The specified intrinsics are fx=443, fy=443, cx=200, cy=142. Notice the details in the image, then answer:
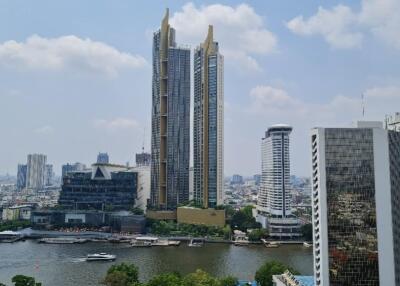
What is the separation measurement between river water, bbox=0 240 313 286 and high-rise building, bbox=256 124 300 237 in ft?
15.7

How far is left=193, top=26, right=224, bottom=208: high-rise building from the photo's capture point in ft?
187

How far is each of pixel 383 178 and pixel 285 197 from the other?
115 feet

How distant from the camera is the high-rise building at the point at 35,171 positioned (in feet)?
431

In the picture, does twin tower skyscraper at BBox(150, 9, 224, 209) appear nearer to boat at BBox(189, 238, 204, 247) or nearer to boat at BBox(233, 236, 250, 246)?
boat at BBox(189, 238, 204, 247)

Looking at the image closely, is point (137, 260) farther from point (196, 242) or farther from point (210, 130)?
point (210, 130)

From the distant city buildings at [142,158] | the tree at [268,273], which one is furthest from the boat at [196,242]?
the distant city buildings at [142,158]

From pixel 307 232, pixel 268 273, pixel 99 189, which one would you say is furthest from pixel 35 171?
pixel 268 273

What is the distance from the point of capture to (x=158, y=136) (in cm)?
6178

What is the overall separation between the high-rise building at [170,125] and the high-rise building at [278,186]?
12457 millimetres

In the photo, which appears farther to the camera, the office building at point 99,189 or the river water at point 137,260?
the office building at point 99,189

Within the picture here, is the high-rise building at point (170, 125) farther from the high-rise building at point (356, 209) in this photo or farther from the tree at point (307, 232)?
the high-rise building at point (356, 209)

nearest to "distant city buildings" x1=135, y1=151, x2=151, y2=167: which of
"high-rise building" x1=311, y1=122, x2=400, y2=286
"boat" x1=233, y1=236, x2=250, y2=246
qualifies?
"boat" x1=233, y1=236, x2=250, y2=246

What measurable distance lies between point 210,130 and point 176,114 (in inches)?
273

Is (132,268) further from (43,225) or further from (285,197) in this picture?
(43,225)
